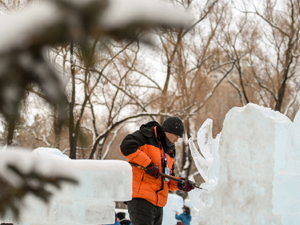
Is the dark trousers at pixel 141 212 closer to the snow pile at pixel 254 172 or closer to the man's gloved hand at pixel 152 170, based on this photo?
the man's gloved hand at pixel 152 170

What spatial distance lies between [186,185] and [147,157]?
0.65 meters

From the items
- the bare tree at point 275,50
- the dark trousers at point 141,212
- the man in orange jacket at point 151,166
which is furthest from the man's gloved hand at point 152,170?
the bare tree at point 275,50

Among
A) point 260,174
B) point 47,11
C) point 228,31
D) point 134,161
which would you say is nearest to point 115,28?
point 47,11

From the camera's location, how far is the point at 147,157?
12.0ft

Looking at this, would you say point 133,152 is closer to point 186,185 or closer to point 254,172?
point 186,185

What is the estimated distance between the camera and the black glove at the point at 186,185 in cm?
405

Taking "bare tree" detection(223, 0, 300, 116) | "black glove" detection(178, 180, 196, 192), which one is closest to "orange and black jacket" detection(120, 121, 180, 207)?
"black glove" detection(178, 180, 196, 192)

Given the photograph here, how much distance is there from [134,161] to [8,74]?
3046mm

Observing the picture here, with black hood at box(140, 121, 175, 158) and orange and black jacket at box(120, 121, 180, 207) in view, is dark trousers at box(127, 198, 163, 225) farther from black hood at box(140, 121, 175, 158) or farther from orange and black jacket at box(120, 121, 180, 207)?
black hood at box(140, 121, 175, 158)

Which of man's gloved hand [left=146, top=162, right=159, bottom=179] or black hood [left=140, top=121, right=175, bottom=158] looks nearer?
man's gloved hand [left=146, top=162, right=159, bottom=179]

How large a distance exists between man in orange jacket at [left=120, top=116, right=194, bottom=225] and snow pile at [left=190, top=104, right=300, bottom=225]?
0.33 metres

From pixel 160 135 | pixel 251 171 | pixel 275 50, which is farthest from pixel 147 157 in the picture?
pixel 275 50

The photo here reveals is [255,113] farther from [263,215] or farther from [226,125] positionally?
[263,215]

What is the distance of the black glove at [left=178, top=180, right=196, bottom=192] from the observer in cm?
405
